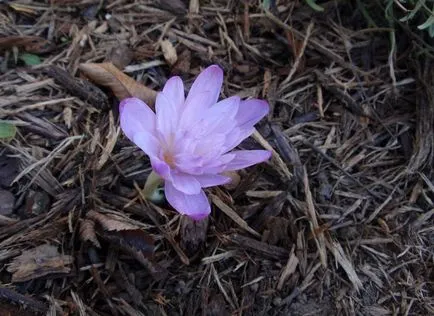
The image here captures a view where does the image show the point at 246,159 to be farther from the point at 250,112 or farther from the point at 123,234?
the point at 123,234

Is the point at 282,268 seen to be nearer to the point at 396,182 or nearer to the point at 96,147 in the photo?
the point at 396,182

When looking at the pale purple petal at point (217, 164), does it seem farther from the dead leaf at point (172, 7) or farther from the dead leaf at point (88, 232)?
the dead leaf at point (172, 7)

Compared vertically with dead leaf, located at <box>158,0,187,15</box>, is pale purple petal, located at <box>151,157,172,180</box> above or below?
above

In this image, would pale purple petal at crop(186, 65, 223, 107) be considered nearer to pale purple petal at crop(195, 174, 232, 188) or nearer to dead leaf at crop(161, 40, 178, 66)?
pale purple petal at crop(195, 174, 232, 188)

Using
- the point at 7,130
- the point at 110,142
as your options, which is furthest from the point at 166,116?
the point at 7,130

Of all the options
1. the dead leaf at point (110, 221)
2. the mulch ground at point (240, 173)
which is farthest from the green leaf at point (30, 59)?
the dead leaf at point (110, 221)

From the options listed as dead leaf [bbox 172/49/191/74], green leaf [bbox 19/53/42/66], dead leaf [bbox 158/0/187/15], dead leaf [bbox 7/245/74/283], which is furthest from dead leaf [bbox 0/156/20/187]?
dead leaf [bbox 158/0/187/15]
